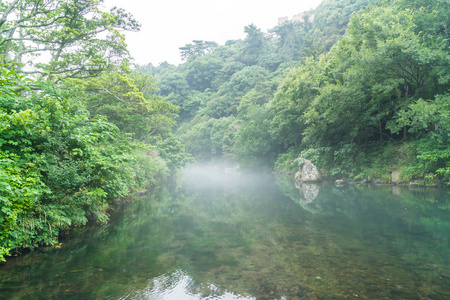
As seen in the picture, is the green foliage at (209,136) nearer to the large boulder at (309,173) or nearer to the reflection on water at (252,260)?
the large boulder at (309,173)

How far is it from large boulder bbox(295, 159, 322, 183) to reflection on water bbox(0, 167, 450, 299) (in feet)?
43.1

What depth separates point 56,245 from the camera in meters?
6.77

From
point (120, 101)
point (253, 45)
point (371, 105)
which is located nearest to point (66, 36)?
point (120, 101)

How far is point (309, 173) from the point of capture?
77.7 feet

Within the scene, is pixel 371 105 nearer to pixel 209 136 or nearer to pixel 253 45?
pixel 209 136

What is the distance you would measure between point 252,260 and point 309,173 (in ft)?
62.7

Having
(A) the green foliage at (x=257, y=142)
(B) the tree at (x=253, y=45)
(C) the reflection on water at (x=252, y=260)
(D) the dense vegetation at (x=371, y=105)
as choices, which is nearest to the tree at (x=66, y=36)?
(C) the reflection on water at (x=252, y=260)

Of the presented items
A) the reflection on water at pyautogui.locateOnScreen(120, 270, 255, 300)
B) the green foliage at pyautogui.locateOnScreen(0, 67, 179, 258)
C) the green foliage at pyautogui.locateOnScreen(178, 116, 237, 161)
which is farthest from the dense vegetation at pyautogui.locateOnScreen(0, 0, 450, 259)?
the green foliage at pyautogui.locateOnScreen(178, 116, 237, 161)

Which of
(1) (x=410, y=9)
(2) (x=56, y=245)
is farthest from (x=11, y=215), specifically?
(1) (x=410, y=9)

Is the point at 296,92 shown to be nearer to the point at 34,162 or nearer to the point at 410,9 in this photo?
the point at 410,9

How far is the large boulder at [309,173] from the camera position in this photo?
919 inches

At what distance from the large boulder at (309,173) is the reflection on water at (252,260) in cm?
1314

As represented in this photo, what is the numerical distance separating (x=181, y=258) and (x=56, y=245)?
330 cm

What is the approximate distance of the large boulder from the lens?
23344mm
